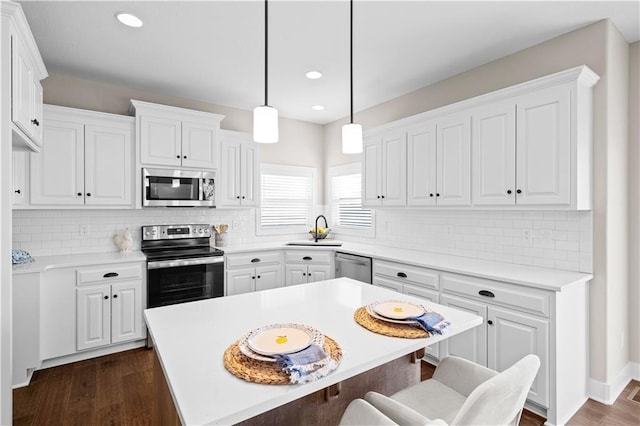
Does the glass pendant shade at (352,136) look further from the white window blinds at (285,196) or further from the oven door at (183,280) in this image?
the white window blinds at (285,196)

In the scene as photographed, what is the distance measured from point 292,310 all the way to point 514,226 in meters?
2.20

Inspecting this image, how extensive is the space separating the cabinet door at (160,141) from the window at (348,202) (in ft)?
7.34

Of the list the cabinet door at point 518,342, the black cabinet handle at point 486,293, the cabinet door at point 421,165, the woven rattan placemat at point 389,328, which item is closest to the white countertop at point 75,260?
the woven rattan placemat at point 389,328

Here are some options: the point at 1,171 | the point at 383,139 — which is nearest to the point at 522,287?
the point at 383,139

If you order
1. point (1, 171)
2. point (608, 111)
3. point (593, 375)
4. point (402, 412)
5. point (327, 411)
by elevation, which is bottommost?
point (593, 375)

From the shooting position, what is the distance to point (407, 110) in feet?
13.0

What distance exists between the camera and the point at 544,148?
2.47 metres

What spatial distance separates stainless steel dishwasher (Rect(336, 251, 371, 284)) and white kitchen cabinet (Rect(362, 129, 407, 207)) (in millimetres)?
659

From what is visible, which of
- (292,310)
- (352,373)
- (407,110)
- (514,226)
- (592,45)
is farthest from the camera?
(407,110)

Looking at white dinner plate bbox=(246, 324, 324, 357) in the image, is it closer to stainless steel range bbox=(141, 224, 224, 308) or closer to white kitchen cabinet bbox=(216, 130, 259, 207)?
stainless steel range bbox=(141, 224, 224, 308)

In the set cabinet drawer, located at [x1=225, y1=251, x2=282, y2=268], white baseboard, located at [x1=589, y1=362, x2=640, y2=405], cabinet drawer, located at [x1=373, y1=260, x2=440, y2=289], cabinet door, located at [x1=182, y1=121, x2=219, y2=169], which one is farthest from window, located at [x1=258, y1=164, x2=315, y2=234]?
white baseboard, located at [x1=589, y1=362, x2=640, y2=405]

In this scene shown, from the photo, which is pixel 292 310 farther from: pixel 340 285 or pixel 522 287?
pixel 522 287

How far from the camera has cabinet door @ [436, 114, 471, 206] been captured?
297cm

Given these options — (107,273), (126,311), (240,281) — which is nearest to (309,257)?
(240,281)
